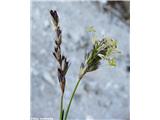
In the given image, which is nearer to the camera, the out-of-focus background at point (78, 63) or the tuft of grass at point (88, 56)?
the tuft of grass at point (88, 56)

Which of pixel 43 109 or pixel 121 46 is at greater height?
pixel 121 46

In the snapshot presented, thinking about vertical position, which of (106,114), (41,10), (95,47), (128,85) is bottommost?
(106,114)

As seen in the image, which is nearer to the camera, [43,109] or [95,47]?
[95,47]

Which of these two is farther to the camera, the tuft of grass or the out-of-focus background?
the out-of-focus background
